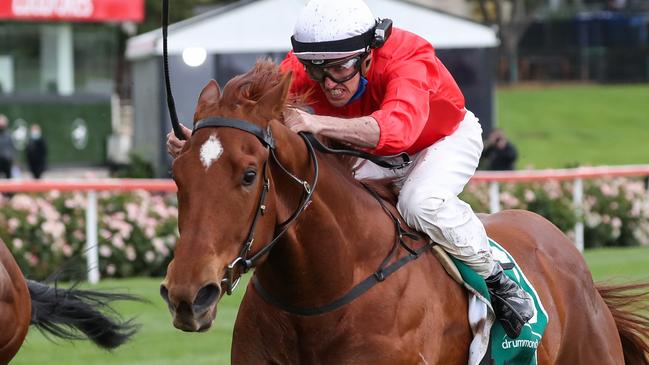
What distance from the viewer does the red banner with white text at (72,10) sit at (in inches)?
1191

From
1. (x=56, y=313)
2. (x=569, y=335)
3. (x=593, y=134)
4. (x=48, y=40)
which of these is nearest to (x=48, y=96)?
(x=48, y=40)

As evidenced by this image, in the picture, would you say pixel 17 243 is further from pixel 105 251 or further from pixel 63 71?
pixel 63 71

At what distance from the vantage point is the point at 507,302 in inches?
172

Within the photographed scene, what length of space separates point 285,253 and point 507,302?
40.7 inches

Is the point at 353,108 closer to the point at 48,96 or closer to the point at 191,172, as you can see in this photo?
the point at 191,172

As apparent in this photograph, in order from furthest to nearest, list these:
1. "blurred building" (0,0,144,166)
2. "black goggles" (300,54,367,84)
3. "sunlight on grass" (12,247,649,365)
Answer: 1. "blurred building" (0,0,144,166)
2. "sunlight on grass" (12,247,649,365)
3. "black goggles" (300,54,367,84)

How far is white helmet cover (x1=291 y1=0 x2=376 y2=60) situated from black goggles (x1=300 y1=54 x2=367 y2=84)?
0.11 ft

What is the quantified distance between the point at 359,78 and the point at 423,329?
0.87m

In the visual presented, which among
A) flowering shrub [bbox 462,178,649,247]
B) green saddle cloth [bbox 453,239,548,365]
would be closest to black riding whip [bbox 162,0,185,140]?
green saddle cloth [bbox 453,239,548,365]

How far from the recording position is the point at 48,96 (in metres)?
29.2

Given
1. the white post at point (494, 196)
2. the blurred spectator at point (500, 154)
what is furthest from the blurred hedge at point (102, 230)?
the blurred spectator at point (500, 154)

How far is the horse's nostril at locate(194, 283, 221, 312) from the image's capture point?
10.5 ft

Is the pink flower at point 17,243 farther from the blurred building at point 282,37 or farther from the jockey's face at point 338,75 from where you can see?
the blurred building at point 282,37

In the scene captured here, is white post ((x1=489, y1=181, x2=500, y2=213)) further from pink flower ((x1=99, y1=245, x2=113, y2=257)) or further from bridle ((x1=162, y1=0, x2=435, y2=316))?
bridle ((x1=162, y1=0, x2=435, y2=316))
